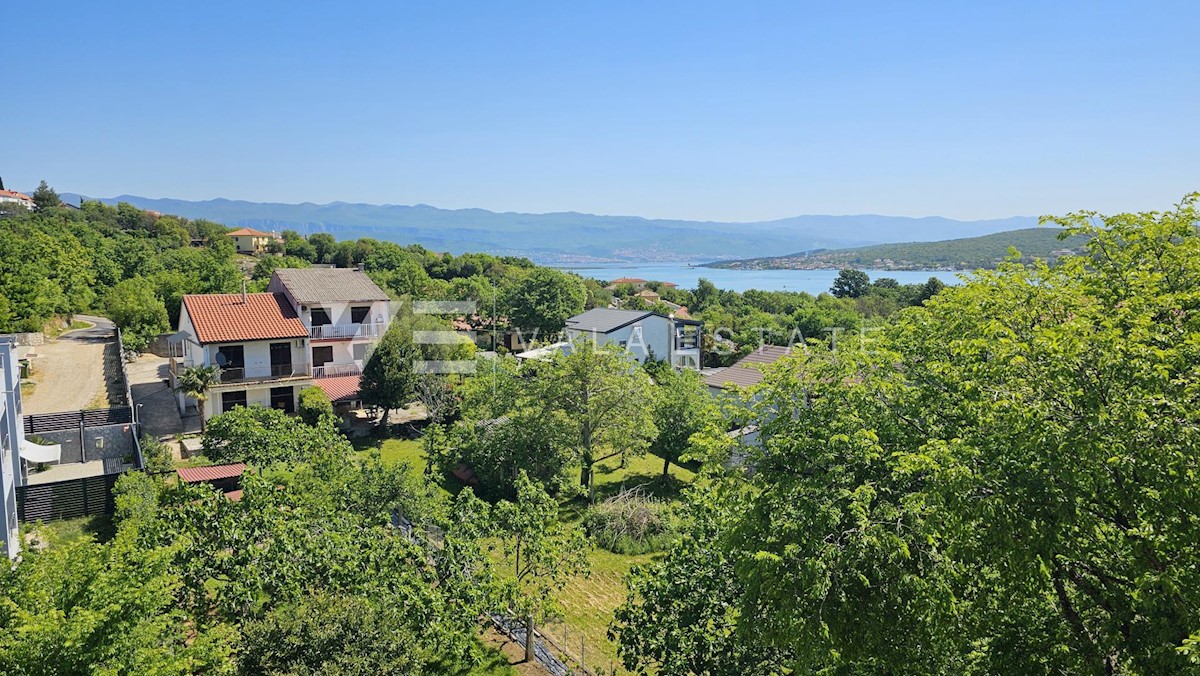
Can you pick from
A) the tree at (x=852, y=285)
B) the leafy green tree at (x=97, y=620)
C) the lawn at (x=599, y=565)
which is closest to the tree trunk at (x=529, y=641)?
the lawn at (x=599, y=565)

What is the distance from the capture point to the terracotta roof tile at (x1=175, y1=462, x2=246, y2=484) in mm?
18328

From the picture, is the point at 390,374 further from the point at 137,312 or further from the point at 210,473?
the point at 137,312

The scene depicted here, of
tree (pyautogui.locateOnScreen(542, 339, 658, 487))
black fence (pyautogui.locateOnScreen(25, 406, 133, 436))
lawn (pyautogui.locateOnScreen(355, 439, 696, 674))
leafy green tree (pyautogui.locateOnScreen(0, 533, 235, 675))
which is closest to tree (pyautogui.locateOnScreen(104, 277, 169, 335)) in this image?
black fence (pyautogui.locateOnScreen(25, 406, 133, 436))

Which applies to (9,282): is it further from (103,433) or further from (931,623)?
(931,623)

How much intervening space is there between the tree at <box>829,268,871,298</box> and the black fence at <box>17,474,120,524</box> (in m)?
84.8

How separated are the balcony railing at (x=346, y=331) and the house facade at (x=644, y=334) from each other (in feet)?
42.1

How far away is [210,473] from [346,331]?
14259 mm

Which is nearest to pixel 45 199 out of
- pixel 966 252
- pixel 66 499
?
pixel 66 499

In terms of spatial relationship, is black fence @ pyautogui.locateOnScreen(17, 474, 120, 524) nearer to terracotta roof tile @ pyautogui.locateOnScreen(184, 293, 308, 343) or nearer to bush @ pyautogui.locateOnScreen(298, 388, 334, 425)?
bush @ pyautogui.locateOnScreen(298, 388, 334, 425)

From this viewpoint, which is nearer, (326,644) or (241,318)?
(326,644)

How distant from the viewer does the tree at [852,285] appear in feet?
298

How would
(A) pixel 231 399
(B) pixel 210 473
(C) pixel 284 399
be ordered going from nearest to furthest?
(B) pixel 210 473 < (A) pixel 231 399 < (C) pixel 284 399

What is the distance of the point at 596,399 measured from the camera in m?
23.2

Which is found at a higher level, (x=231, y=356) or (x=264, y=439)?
(x=231, y=356)
